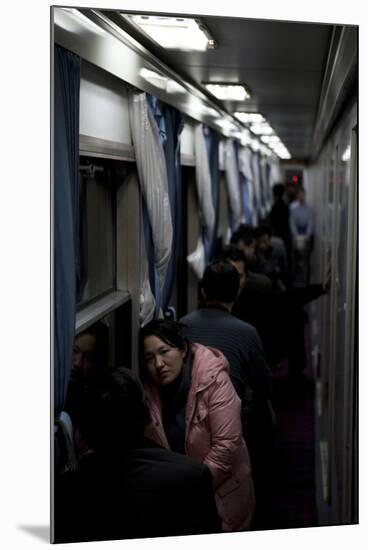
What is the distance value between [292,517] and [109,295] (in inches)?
39.2

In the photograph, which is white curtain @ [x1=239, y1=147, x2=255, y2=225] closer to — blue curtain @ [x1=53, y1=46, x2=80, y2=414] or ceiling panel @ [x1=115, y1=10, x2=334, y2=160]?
ceiling panel @ [x1=115, y1=10, x2=334, y2=160]

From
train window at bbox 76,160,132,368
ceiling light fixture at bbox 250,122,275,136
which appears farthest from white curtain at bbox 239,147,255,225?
train window at bbox 76,160,132,368

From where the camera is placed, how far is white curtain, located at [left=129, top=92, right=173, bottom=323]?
9.60ft

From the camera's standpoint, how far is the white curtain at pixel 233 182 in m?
5.83

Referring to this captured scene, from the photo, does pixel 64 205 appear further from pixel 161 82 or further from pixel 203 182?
pixel 203 182

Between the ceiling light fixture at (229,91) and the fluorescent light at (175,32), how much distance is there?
2.27ft

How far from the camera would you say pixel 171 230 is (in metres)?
3.30

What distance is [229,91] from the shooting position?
3684 millimetres

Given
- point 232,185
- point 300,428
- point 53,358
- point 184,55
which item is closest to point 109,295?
point 53,358

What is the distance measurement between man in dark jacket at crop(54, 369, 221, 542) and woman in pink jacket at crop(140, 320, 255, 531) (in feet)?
0.25

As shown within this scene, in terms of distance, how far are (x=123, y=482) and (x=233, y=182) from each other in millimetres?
3894

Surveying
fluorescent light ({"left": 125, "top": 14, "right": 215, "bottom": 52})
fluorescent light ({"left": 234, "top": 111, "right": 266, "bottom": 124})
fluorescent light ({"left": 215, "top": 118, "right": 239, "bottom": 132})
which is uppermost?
fluorescent light ({"left": 125, "top": 14, "right": 215, "bottom": 52})

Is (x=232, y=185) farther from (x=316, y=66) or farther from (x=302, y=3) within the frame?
(x=302, y=3)

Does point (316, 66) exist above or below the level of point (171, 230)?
above
